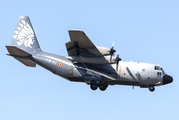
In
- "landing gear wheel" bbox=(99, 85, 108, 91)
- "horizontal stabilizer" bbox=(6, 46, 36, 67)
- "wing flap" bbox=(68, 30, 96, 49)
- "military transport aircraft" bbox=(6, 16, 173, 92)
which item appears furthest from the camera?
"landing gear wheel" bbox=(99, 85, 108, 91)

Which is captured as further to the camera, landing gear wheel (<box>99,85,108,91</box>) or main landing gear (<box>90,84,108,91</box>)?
landing gear wheel (<box>99,85,108,91</box>)

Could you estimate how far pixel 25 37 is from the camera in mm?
29328

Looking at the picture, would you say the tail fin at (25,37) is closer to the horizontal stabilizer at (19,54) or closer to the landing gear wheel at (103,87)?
the horizontal stabilizer at (19,54)

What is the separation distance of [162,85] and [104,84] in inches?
206

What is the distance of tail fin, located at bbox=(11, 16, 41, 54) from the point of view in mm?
28797

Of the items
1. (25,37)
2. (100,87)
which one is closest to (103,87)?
(100,87)

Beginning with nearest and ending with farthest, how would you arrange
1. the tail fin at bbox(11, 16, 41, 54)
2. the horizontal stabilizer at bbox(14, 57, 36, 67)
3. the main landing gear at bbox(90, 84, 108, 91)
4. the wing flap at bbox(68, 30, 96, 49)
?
the wing flap at bbox(68, 30, 96, 49), the main landing gear at bbox(90, 84, 108, 91), the horizontal stabilizer at bbox(14, 57, 36, 67), the tail fin at bbox(11, 16, 41, 54)

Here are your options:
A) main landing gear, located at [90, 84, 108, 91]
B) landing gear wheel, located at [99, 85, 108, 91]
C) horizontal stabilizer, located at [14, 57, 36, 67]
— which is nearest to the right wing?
main landing gear, located at [90, 84, 108, 91]

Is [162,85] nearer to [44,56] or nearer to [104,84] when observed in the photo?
[104,84]

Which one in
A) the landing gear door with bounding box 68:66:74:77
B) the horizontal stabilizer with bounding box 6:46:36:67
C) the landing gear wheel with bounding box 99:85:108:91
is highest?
the horizontal stabilizer with bounding box 6:46:36:67

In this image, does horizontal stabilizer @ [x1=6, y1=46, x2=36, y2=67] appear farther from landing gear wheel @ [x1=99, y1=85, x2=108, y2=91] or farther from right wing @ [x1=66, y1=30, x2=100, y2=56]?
landing gear wheel @ [x1=99, y1=85, x2=108, y2=91]

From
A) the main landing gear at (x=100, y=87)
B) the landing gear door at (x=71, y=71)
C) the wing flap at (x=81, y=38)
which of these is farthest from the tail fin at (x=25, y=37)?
the main landing gear at (x=100, y=87)

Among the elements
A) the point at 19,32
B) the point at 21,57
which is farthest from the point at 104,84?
the point at 19,32

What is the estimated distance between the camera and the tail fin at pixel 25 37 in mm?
28797
